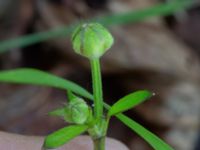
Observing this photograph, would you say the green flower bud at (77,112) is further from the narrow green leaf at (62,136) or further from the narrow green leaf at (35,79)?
the narrow green leaf at (35,79)

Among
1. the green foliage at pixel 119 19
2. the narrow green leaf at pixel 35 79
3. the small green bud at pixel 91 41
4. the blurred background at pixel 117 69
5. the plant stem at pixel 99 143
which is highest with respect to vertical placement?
the small green bud at pixel 91 41

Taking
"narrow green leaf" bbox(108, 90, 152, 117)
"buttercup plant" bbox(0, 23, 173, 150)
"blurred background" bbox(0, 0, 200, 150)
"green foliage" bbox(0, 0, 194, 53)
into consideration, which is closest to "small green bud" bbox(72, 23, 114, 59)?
"buttercup plant" bbox(0, 23, 173, 150)

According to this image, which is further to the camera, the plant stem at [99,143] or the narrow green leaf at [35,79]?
the narrow green leaf at [35,79]

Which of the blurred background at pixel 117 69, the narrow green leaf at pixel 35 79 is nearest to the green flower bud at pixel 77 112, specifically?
the narrow green leaf at pixel 35 79

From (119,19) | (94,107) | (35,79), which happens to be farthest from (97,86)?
(119,19)

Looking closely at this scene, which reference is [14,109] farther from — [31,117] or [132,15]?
[132,15]

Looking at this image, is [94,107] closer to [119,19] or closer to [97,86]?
[97,86]
